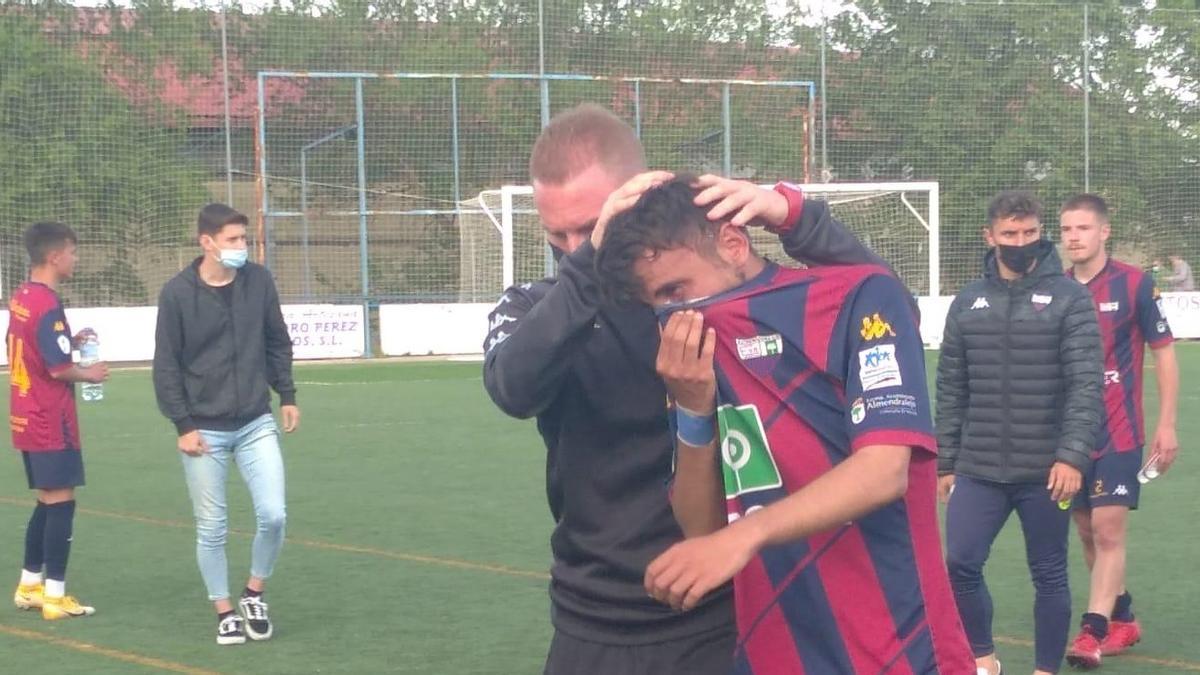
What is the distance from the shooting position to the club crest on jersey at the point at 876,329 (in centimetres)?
255

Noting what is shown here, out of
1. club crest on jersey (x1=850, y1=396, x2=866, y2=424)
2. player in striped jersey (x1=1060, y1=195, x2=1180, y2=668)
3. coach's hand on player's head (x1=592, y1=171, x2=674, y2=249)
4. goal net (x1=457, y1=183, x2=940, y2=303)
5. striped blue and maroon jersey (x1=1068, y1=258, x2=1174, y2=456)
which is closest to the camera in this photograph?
club crest on jersey (x1=850, y1=396, x2=866, y2=424)

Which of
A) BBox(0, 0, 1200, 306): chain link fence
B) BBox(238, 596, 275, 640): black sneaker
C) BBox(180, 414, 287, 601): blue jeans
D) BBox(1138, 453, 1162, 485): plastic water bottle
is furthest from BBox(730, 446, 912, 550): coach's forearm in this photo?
BBox(0, 0, 1200, 306): chain link fence

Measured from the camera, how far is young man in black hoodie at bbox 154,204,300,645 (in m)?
7.26

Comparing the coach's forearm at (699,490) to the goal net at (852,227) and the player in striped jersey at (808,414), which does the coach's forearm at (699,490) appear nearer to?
the player in striped jersey at (808,414)

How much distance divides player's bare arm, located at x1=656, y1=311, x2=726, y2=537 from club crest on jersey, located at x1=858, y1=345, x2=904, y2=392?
232 millimetres

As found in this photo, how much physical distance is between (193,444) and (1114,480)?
3930 millimetres

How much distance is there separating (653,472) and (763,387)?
2.20ft

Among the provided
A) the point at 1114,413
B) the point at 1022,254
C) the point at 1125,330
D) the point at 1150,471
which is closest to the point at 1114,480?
A: the point at 1114,413

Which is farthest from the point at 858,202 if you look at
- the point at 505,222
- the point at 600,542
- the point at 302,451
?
the point at 600,542

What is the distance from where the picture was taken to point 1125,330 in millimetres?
7051

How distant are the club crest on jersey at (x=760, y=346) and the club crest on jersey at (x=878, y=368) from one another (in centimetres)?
13

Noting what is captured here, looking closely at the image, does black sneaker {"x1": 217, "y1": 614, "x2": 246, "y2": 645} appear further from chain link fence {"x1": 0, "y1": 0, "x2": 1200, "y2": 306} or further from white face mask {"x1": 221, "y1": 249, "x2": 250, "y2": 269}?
chain link fence {"x1": 0, "y1": 0, "x2": 1200, "y2": 306}

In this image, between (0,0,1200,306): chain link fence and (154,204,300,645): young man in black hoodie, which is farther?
(0,0,1200,306): chain link fence

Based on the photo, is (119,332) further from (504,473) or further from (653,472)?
(653,472)
